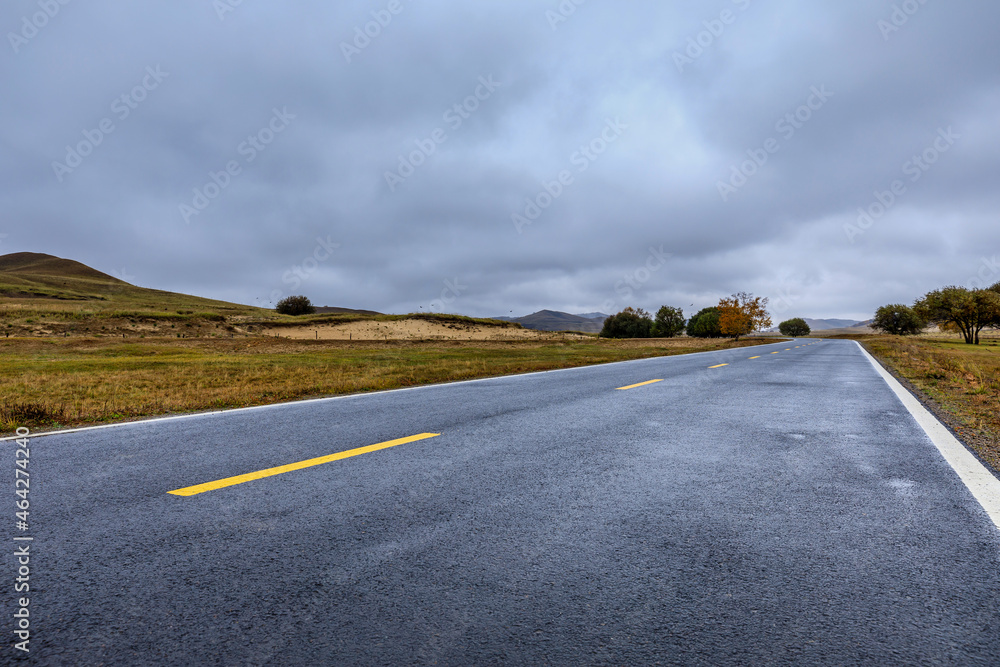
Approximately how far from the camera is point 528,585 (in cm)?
255

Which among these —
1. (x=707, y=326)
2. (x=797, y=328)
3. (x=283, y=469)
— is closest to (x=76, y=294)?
(x=283, y=469)

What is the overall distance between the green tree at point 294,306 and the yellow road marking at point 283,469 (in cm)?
11257

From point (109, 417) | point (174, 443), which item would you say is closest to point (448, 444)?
point (174, 443)

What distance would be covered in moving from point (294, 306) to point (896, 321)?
13374 cm

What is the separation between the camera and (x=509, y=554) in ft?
9.45

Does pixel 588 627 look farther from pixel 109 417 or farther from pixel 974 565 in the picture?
pixel 109 417

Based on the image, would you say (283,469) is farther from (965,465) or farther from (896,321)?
(896,321)

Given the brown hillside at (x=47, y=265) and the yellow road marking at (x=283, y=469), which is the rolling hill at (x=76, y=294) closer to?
the brown hillside at (x=47, y=265)

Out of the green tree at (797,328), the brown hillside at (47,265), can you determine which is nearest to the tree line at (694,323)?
the green tree at (797,328)

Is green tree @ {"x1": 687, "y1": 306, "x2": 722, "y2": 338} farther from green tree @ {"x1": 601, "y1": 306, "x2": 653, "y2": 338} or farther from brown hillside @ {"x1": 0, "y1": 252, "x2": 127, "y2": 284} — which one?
brown hillside @ {"x1": 0, "y1": 252, "x2": 127, "y2": 284}

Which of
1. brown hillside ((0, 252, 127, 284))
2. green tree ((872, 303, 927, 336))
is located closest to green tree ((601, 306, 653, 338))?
green tree ((872, 303, 927, 336))

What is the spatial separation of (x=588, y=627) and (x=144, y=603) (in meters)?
1.95

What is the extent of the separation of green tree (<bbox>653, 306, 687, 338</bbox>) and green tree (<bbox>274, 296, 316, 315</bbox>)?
3522 inches

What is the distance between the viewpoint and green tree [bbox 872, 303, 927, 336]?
115 metres
